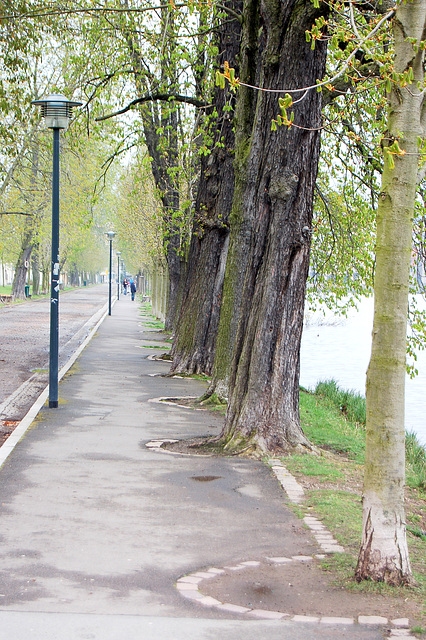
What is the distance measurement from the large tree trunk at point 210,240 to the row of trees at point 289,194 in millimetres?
31

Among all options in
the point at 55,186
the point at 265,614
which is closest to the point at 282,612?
the point at 265,614

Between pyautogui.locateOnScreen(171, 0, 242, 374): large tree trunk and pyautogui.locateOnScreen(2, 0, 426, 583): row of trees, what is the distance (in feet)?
0.10

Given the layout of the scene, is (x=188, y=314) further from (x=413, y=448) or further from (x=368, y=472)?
(x=368, y=472)

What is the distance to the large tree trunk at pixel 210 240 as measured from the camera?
579 inches

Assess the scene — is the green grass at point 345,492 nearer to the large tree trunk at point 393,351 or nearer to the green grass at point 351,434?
the green grass at point 351,434

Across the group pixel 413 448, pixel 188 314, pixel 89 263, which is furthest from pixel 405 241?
pixel 89 263

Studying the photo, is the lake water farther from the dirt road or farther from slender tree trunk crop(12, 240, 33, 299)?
slender tree trunk crop(12, 240, 33, 299)

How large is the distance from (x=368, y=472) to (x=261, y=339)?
4.28 meters

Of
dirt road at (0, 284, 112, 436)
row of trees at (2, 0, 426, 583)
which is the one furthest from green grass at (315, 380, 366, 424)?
dirt road at (0, 284, 112, 436)

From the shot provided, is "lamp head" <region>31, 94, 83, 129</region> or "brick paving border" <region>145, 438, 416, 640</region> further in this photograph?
"lamp head" <region>31, 94, 83, 129</region>

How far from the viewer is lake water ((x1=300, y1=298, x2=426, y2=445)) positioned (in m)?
21.9

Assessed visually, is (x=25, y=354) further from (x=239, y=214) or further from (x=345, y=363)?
(x=345, y=363)

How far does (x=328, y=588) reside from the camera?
5.12 m

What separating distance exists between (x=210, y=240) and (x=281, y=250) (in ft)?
23.6
